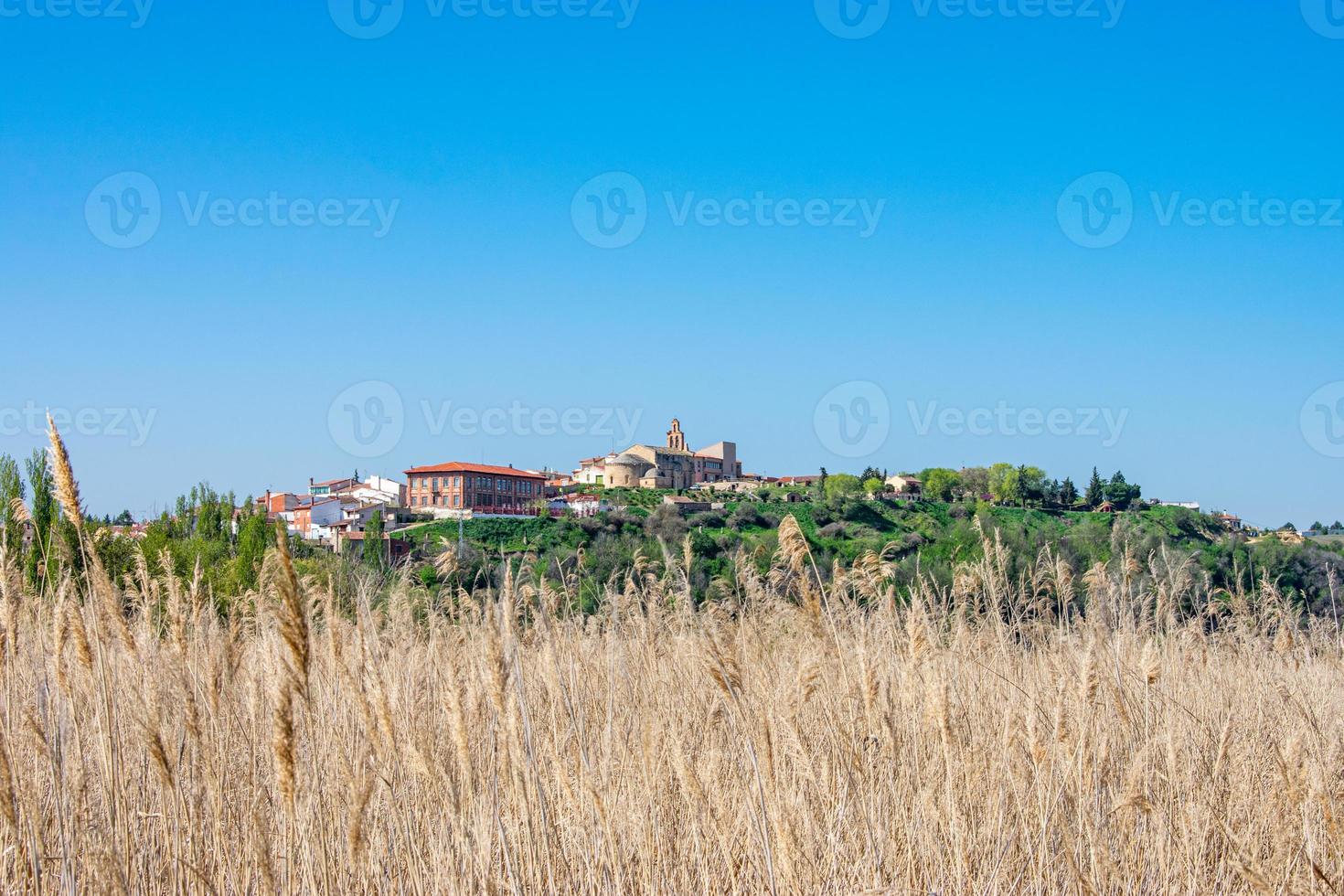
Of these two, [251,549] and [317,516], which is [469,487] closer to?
[317,516]

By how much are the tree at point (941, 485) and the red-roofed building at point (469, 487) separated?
136 feet

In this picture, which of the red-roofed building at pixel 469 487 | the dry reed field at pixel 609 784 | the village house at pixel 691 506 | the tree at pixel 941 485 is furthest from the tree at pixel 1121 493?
the dry reed field at pixel 609 784

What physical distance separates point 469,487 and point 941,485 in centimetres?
4838

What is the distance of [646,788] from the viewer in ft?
8.53

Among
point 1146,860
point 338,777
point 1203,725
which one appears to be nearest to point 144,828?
point 338,777

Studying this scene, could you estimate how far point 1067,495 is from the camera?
85.7 metres

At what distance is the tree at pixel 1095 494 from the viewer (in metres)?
82.9

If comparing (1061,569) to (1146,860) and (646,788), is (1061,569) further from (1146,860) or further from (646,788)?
(646,788)

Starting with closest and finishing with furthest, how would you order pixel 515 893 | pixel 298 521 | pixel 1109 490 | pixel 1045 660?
1. pixel 515 893
2. pixel 1045 660
3. pixel 298 521
4. pixel 1109 490

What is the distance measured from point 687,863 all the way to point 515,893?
2.47 feet

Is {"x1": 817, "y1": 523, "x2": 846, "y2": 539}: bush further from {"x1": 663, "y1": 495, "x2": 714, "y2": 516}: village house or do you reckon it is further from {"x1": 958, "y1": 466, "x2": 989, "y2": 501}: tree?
{"x1": 958, "y1": 466, "x2": 989, "y2": 501}: tree

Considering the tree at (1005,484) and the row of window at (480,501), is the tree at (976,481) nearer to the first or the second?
the tree at (1005,484)

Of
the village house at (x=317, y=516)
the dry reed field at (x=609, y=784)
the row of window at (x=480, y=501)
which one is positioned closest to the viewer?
the dry reed field at (x=609, y=784)

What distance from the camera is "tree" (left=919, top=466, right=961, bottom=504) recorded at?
98.2 metres
